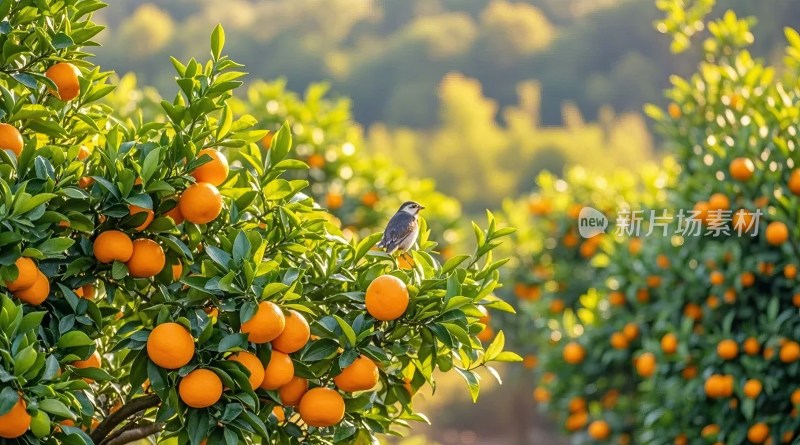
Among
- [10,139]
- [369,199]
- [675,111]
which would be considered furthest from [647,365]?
[10,139]

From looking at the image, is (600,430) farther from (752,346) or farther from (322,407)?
(322,407)

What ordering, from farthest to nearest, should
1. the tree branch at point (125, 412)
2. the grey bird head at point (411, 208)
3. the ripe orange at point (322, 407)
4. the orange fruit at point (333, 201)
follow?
the orange fruit at point (333, 201) < the grey bird head at point (411, 208) < the tree branch at point (125, 412) < the ripe orange at point (322, 407)

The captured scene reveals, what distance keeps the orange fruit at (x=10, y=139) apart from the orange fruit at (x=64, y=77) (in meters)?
0.14

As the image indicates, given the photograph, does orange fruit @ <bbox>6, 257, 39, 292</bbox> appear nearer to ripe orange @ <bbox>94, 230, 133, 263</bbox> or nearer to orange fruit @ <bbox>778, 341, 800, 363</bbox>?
ripe orange @ <bbox>94, 230, 133, 263</bbox>

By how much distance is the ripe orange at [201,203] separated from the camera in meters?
1.67

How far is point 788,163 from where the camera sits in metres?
3.38

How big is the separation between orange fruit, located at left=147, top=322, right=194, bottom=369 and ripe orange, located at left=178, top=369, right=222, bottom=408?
0.03m

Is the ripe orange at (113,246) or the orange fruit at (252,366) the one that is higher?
the ripe orange at (113,246)

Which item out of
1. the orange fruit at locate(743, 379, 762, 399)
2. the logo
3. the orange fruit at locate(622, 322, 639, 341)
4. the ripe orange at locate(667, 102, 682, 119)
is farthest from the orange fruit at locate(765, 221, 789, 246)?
the logo

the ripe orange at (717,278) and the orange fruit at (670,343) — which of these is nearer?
the ripe orange at (717,278)

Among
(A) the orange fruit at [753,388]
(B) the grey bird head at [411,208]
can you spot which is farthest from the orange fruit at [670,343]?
(B) the grey bird head at [411,208]

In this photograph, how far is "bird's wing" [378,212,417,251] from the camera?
1.91 m

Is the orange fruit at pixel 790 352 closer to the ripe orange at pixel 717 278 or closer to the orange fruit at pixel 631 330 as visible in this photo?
the ripe orange at pixel 717 278

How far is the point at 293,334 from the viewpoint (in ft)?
5.42
